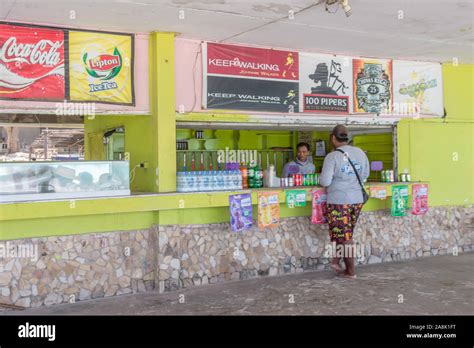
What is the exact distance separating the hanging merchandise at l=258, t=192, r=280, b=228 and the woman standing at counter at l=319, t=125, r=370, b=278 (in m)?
0.66

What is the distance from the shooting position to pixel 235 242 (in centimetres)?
646

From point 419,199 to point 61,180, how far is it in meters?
5.32

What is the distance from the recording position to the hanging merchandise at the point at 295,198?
6.70m

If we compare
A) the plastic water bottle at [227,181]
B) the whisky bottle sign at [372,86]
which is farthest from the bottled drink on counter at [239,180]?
the whisky bottle sign at [372,86]

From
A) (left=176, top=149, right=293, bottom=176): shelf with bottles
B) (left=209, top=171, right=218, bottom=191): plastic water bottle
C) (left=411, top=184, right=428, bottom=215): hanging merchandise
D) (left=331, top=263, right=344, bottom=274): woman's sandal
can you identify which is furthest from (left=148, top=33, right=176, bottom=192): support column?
(left=411, top=184, right=428, bottom=215): hanging merchandise

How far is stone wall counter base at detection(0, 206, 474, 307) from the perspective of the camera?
5.35 meters

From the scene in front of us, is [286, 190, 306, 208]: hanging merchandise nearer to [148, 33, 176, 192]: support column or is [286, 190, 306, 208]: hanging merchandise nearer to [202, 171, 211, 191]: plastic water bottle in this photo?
[202, 171, 211, 191]: plastic water bottle

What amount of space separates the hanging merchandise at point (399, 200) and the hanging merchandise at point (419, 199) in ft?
0.65

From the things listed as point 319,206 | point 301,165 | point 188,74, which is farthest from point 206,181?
point 301,165

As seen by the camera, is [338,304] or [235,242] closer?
[338,304]

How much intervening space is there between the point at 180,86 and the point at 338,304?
3218 millimetres

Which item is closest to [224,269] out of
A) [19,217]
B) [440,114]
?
[19,217]

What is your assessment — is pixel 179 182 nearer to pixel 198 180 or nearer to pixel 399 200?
pixel 198 180

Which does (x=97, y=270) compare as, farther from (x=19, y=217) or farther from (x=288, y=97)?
(x=288, y=97)
